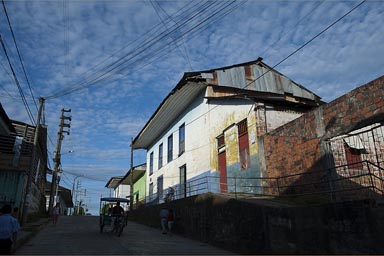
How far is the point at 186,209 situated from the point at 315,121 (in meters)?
7.11

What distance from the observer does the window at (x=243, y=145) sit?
630 inches

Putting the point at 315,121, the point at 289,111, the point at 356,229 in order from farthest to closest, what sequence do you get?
the point at 289,111, the point at 315,121, the point at 356,229

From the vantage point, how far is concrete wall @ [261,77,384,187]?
997 cm

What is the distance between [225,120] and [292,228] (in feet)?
31.3

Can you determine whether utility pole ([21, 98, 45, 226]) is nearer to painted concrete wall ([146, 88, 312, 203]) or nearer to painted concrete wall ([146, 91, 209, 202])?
painted concrete wall ([146, 88, 312, 203])

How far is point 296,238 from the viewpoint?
9016mm

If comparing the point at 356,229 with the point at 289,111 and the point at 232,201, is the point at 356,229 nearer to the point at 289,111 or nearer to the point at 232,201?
the point at 232,201

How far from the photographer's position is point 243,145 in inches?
644

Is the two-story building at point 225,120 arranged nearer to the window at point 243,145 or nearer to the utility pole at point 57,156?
the window at point 243,145

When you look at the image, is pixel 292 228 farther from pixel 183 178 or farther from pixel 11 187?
pixel 183 178

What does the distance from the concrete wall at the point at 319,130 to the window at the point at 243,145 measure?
1420 mm

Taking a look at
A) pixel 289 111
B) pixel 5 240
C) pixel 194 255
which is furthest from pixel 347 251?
pixel 289 111

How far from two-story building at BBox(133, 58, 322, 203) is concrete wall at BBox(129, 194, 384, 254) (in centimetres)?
200

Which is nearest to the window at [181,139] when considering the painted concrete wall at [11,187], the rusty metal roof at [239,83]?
the rusty metal roof at [239,83]
